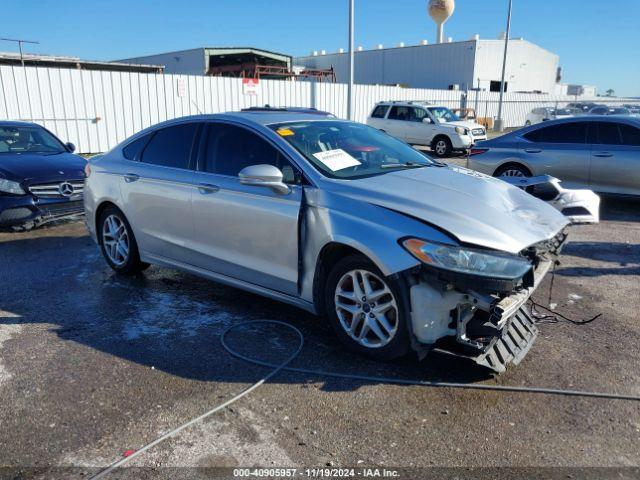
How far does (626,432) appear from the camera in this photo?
2.95m

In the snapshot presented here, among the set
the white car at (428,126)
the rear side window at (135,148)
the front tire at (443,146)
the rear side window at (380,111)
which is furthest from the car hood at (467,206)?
the rear side window at (380,111)

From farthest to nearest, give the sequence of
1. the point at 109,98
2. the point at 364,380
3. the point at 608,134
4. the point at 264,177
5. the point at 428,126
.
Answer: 1. the point at 428,126
2. the point at 109,98
3. the point at 608,134
4. the point at 264,177
5. the point at 364,380

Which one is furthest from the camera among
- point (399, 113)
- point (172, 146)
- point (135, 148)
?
point (399, 113)

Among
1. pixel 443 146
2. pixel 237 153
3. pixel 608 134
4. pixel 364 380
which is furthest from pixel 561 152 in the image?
pixel 443 146

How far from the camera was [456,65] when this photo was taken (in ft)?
141

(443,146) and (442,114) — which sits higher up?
(442,114)

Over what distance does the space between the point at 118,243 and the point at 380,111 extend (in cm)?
1558

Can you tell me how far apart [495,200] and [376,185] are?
865 millimetres

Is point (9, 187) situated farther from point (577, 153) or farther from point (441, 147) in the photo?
point (441, 147)

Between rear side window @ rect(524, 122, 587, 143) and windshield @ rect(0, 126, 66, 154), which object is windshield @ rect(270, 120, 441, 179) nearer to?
rear side window @ rect(524, 122, 587, 143)

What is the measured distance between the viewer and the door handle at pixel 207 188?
447cm

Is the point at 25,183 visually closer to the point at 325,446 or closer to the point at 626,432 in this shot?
the point at 325,446

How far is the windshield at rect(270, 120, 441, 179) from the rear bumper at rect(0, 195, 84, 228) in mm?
4772

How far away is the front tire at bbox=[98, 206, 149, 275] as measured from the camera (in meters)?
5.51
